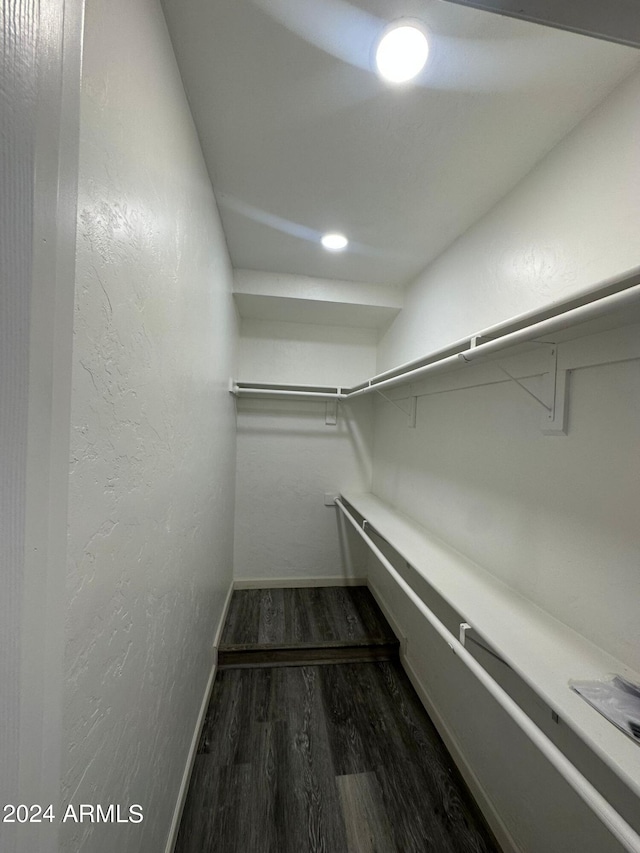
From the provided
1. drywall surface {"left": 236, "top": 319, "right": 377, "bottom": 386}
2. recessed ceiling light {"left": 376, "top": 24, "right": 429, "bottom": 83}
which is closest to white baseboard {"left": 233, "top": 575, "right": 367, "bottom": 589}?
drywall surface {"left": 236, "top": 319, "right": 377, "bottom": 386}

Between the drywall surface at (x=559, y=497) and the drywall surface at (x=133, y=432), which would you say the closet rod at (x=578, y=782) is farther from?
the drywall surface at (x=133, y=432)

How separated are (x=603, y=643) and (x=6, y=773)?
3.84ft

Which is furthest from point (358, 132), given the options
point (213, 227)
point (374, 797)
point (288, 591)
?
point (288, 591)

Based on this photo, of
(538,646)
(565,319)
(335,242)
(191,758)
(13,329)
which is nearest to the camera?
(13,329)

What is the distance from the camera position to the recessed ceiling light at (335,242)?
1679mm

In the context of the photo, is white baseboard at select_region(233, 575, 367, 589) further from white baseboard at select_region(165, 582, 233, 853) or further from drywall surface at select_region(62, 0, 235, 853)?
drywall surface at select_region(62, 0, 235, 853)

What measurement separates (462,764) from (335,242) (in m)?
2.48

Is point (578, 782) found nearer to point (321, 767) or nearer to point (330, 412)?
point (321, 767)

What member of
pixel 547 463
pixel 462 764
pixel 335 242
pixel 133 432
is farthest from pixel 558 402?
pixel 462 764

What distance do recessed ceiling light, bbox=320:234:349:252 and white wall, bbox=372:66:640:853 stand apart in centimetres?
60

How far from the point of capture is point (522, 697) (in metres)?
1.00

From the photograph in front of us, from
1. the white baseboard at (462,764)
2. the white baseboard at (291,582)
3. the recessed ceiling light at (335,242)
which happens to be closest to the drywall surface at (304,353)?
the recessed ceiling light at (335,242)

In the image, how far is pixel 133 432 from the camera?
0.69m

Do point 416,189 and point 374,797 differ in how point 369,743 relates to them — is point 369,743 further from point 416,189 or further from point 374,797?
point 416,189
